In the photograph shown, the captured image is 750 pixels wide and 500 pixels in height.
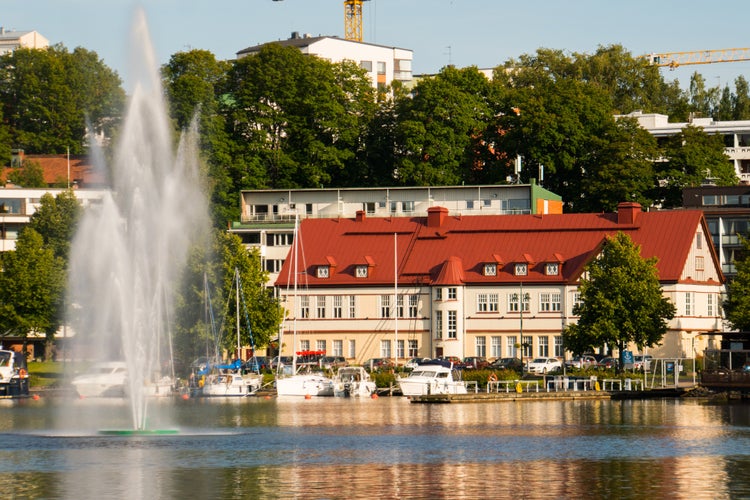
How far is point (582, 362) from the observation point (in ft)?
451

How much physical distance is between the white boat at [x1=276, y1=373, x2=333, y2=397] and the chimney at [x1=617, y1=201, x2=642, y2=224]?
121 ft

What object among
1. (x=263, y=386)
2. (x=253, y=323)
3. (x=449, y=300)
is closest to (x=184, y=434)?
(x=263, y=386)

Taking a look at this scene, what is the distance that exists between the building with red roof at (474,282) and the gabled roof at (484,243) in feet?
0.32

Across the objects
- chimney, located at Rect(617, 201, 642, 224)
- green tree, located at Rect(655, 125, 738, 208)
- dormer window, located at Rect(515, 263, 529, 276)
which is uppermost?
green tree, located at Rect(655, 125, 738, 208)

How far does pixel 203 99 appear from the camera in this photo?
18738cm

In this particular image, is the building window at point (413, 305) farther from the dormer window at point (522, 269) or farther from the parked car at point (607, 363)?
the parked car at point (607, 363)

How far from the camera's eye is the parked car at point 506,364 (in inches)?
5325

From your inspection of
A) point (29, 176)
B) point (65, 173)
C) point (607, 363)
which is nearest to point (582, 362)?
point (607, 363)

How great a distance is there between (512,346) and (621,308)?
2400 centimetres

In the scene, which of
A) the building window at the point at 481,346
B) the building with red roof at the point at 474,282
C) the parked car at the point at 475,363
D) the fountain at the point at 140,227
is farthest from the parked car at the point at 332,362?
the fountain at the point at 140,227

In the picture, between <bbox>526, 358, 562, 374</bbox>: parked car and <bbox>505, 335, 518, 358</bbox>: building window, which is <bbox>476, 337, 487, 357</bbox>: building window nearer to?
<bbox>505, 335, 518, 358</bbox>: building window

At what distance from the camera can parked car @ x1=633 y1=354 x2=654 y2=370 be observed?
13004 cm

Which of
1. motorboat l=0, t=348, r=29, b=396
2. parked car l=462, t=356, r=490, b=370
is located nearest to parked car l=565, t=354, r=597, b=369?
parked car l=462, t=356, r=490, b=370

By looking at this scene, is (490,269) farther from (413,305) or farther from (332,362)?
(332,362)
